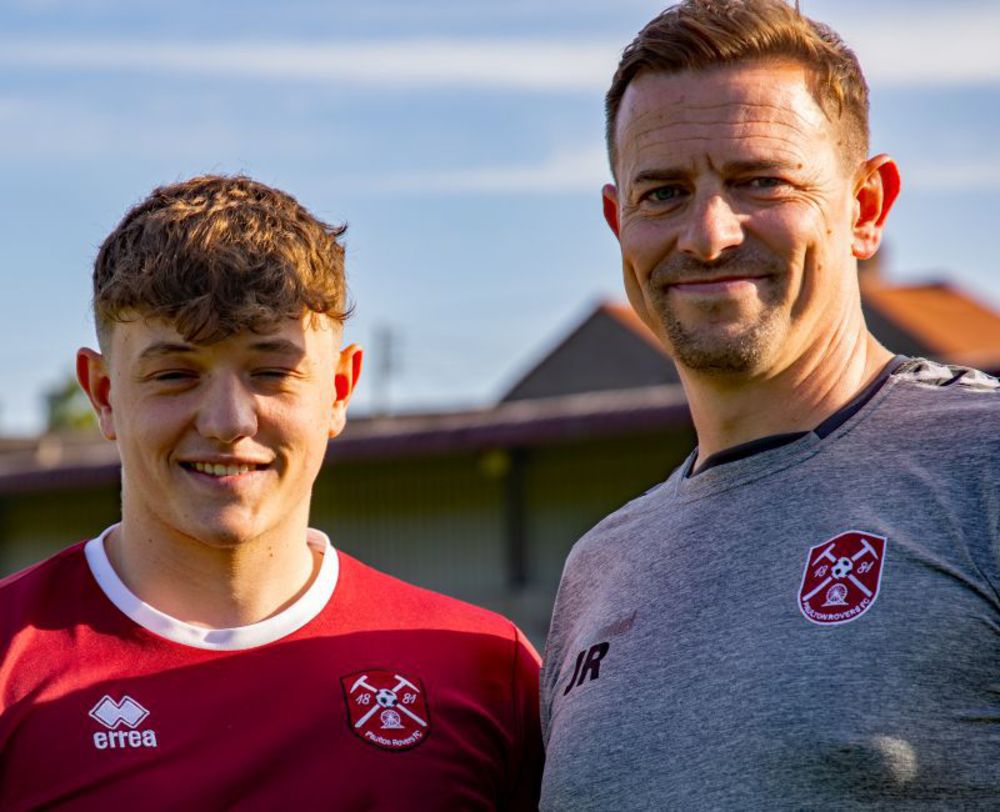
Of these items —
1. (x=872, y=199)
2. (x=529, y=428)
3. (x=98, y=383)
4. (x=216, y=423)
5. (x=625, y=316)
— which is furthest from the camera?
(x=625, y=316)

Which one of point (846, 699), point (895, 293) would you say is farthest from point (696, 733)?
point (895, 293)

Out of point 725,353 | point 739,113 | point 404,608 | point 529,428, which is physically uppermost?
point 739,113

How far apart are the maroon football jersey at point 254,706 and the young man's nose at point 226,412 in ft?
1.42

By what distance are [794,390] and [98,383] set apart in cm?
154

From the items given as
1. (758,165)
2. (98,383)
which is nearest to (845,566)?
(758,165)

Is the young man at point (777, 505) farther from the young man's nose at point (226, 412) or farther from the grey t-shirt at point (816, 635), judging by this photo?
the young man's nose at point (226, 412)

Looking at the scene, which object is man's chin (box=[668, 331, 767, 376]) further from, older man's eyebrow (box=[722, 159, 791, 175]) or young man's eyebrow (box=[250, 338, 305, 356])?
young man's eyebrow (box=[250, 338, 305, 356])

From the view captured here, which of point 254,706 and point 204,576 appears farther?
point 204,576

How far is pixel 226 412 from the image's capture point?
3557 millimetres

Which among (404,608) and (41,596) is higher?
(41,596)

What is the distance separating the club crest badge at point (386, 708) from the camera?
362 cm

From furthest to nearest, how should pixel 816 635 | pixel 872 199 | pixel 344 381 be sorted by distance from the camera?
pixel 344 381 < pixel 872 199 < pixel 816 635

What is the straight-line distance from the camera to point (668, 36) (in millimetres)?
3623

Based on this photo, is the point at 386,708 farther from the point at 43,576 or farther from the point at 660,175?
the point at 660,175
